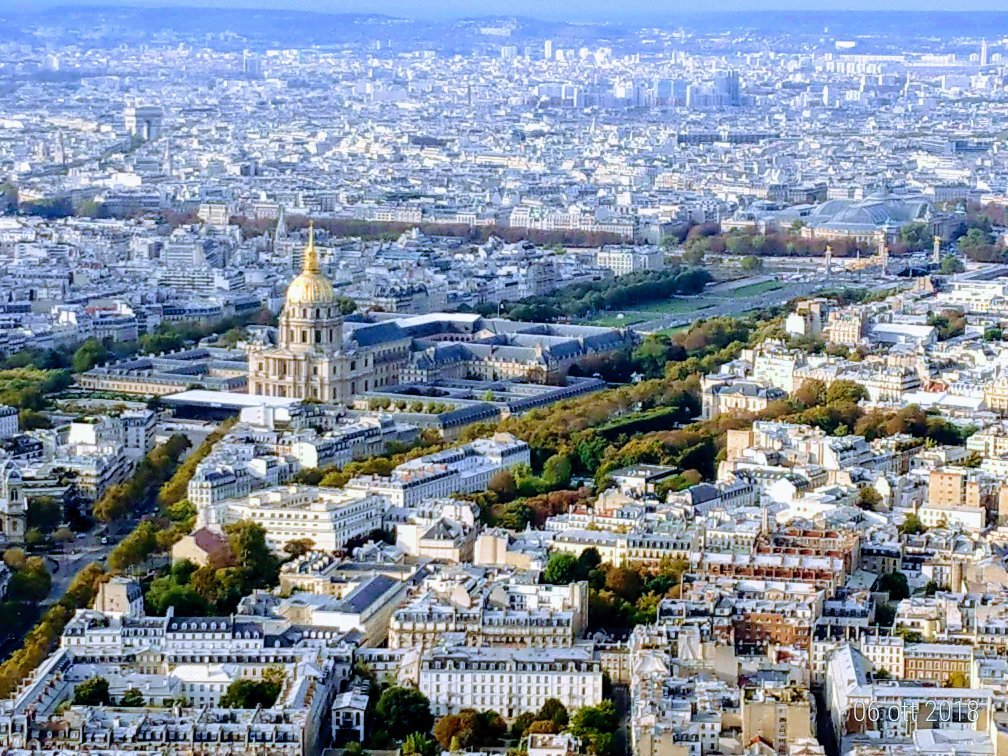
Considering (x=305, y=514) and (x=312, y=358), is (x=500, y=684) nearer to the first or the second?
(x=305, y=514)

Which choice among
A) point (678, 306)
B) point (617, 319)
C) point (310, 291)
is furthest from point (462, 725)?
point (678, 306)

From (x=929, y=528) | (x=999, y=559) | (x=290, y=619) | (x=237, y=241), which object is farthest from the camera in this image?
(x=237, y=241)

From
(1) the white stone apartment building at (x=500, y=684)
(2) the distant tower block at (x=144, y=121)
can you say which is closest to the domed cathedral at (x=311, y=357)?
(1) the white stone apartment building at (x=500, y=684)

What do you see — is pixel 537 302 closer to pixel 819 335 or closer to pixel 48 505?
pixel 819 335

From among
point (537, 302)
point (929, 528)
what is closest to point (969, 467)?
point (929, 528)

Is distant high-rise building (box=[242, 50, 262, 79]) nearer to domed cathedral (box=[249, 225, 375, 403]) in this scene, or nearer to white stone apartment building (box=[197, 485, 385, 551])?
domed cathedral (box=[249, 225, 375, 403])
